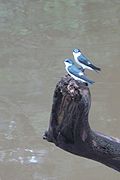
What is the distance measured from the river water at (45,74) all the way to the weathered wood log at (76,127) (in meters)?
1.84

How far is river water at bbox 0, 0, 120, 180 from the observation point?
4.21m

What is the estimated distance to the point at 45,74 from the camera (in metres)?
5.74

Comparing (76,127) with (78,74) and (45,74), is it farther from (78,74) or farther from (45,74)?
(45,74)

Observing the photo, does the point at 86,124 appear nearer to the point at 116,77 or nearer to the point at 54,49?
the point at 116,77

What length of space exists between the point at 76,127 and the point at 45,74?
144 inches

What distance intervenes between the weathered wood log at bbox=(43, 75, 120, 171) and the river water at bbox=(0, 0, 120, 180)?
184 centimetres

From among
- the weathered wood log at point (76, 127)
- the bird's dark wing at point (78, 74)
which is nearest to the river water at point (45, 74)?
the bird's dark wing at point (78, 74)

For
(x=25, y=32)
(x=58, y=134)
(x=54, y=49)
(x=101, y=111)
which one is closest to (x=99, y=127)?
(x=101, y=111)

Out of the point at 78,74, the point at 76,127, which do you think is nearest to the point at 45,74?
the point at 78,74

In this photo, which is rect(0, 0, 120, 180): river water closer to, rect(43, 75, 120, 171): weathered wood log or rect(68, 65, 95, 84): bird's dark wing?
rect(68, 65, 95, 84): bird's dark wing

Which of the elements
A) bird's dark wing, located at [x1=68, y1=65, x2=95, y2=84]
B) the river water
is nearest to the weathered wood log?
bird's dark wing, located at [x1=68, y1=65, x2=95, y2=84]

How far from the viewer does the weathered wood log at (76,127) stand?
2.08m

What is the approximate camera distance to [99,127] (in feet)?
15.2

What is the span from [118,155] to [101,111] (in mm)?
2713
